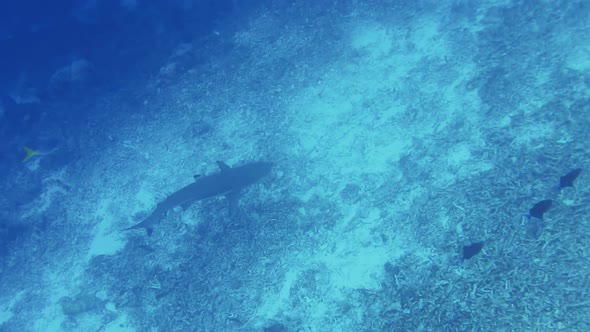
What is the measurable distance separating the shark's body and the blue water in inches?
4.3

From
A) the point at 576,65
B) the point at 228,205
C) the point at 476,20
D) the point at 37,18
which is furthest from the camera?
the point at 37,18

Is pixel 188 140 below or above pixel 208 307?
above

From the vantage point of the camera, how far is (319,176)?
8125mm


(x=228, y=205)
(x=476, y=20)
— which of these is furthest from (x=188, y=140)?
(x=476, y=20)

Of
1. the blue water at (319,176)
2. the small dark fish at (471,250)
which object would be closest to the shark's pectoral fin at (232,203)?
the blue water at (319,176)

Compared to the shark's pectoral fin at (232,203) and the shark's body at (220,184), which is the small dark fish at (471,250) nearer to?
the shark's body at (220,184)

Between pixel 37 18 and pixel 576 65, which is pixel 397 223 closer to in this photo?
pixel 576 65

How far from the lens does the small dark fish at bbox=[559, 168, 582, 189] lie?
218 inches

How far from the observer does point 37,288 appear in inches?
387

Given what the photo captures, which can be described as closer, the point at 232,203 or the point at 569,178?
the point at 569,178

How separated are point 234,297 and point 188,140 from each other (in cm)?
543

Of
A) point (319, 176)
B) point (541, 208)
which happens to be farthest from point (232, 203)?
point (541, 208)

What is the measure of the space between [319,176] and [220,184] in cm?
249

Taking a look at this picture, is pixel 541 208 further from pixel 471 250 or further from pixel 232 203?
pixel 232 203
